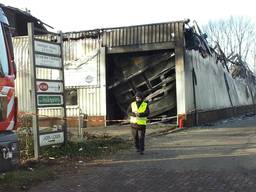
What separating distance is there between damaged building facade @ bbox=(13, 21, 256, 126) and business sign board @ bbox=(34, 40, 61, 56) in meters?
10.2

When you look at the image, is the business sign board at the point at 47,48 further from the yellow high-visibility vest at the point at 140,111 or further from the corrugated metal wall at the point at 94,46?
the corrugated metal wall at the point at 94,46

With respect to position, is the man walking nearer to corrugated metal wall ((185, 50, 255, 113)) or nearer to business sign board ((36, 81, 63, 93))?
business sign board ((36, 81, 63, 93))

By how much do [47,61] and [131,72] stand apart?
458 inches

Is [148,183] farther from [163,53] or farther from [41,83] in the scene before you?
[163,53]

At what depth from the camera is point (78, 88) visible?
82.5ft

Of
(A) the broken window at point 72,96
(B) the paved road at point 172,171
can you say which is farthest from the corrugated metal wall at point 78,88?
(B) the paved road at point 172,171

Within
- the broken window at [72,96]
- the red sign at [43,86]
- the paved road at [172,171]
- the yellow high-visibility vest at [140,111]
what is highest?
the broken window at [72,96]

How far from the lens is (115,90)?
82.0ft

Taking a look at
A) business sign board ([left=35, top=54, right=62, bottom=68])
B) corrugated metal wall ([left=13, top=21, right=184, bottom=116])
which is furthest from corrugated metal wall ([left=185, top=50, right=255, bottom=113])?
business sign board ([left=35, top=54, right=62, bottom=68])

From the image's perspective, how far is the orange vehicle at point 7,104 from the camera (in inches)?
316

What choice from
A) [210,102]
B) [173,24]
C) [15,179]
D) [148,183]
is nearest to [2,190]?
[15,179]

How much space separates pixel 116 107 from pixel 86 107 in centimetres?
155

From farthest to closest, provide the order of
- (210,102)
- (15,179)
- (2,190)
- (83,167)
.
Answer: (210,102) < (83,167) < (15,179) < (2,190)

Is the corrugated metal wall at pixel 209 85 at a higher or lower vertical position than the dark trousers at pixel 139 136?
higher
